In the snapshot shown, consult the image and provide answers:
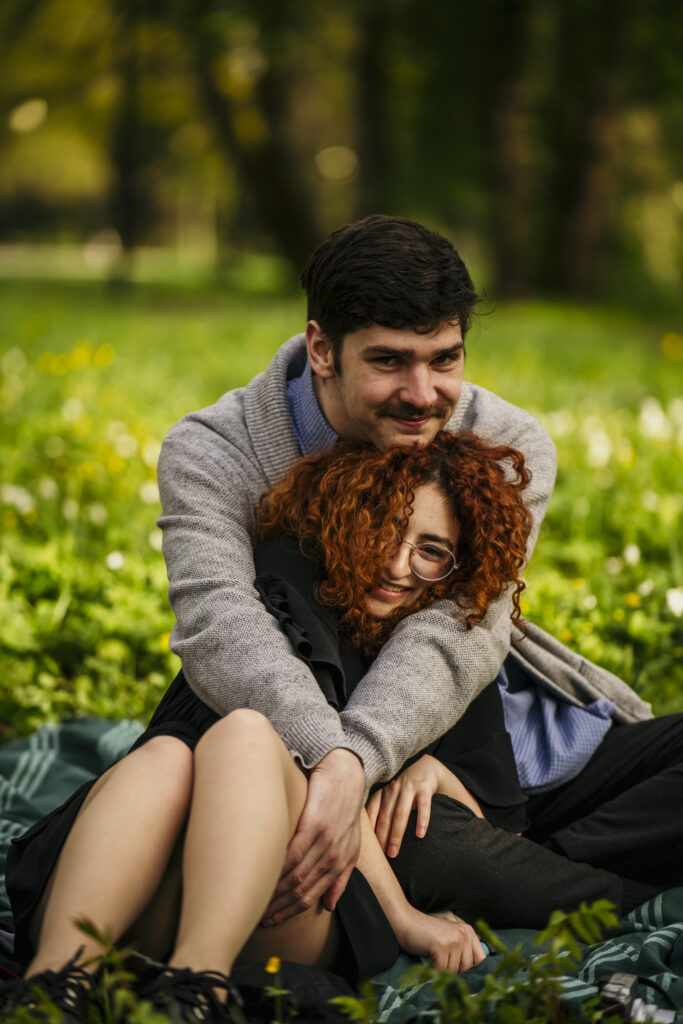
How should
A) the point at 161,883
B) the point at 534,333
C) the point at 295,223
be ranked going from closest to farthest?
the point at 161,883 → the point at 534,333 → the point at 295,223

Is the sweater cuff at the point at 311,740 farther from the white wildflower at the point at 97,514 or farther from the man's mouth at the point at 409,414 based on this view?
the white wildflower at the point at 97,514

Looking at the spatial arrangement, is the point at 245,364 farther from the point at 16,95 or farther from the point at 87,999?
the point at 16,95

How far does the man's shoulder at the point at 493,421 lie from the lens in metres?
2.99

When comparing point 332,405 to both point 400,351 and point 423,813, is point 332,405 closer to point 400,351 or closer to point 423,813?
point 400,351

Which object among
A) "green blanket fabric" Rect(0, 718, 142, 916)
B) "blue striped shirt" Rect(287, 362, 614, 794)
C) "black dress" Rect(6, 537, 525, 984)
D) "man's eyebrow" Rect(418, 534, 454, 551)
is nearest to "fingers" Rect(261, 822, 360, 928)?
"black dress" Rect(6, 537, 525, 984)

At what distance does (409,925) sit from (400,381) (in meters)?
1.19

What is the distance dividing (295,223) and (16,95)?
7.34m

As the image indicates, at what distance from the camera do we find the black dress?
228 centimetres

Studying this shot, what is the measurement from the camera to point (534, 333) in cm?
1342

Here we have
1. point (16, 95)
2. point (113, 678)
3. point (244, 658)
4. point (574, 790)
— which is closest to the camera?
point (244, 658)

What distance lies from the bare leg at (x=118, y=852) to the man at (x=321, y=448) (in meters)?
0.24

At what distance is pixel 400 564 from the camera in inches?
103

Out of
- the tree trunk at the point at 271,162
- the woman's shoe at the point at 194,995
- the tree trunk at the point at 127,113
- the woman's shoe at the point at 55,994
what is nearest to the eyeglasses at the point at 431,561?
Answer: the woman's shoe at the point at 194,995

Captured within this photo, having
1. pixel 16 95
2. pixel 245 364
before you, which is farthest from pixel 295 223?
pixel 245 364
